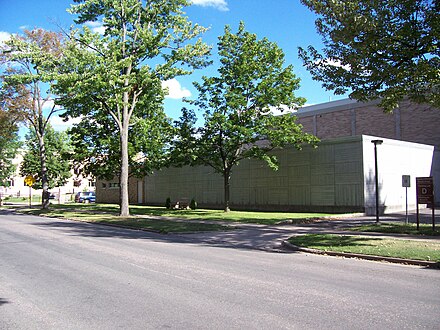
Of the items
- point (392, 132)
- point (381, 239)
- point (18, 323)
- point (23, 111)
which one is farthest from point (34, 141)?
point (18, 323)

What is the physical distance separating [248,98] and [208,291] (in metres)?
22.0

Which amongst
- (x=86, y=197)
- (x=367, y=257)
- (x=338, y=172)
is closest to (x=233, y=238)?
(x=367, y=257)

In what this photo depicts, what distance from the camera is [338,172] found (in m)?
28.2

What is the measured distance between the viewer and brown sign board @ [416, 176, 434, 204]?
51.8 feet

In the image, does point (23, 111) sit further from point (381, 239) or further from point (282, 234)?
point (381, 239)

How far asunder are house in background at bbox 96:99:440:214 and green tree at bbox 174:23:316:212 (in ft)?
8.53

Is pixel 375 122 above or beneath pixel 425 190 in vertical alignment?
above

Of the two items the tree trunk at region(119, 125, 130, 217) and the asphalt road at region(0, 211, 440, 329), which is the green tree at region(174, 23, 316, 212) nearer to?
the tree trunk at region(119, 125, 130, 217)

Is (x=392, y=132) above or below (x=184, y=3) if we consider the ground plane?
below

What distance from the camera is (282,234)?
16.6 m

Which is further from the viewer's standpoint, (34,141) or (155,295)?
(34,141)

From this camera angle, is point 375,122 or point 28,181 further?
point 375,122

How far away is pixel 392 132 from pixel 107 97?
91.9 feet

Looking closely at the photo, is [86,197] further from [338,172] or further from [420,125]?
[420,125]
